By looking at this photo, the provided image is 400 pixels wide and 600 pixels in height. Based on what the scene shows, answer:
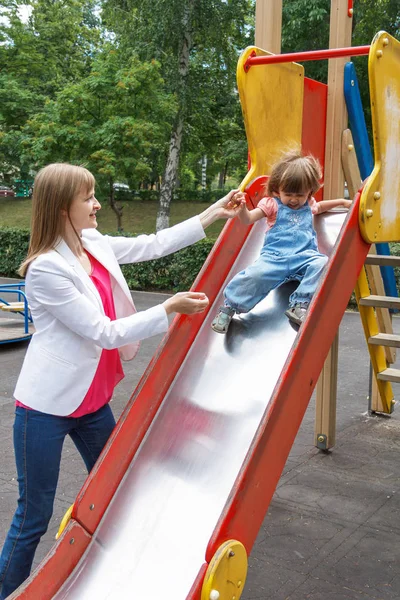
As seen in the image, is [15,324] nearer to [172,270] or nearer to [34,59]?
[172,270]

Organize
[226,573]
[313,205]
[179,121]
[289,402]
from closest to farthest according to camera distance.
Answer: [226,573], [289,402], [313,205], [179,121]

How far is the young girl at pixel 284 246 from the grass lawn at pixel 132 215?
18.4 m

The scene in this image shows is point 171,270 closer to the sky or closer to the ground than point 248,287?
closer to the ground

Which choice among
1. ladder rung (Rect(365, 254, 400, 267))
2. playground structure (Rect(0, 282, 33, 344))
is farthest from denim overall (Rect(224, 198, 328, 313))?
playground structure (Rect(0, 282, 33, 344))

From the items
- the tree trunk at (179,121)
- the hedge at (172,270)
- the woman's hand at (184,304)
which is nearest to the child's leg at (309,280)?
the woman's hand at (184,304)

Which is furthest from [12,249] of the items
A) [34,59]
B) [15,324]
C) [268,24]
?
[268,24]

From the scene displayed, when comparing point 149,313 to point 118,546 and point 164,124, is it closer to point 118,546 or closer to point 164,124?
point 118,546

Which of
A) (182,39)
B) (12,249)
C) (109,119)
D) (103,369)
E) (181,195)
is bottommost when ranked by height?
(12,249)

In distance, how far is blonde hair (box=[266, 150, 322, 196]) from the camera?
354cm

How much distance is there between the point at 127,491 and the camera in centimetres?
283

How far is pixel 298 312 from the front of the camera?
329 cm

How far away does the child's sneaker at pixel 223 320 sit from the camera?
11.3 ft

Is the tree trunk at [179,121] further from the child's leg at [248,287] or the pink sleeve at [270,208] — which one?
the child's leg at [248,287]

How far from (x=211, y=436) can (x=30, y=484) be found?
871mm
